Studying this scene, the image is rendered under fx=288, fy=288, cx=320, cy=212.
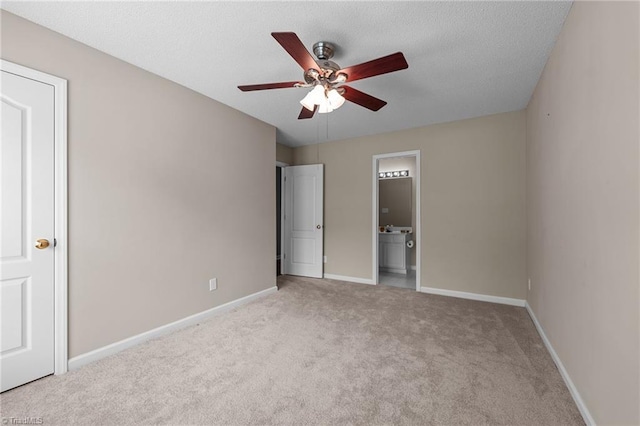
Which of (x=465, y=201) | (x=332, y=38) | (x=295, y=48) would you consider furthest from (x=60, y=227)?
(x=465, y=201)

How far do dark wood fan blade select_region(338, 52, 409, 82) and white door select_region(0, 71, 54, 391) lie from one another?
2.14 metres

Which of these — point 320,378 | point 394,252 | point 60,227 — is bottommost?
point 320,378

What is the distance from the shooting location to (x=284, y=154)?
530 cm

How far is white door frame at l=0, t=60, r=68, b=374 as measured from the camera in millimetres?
2074

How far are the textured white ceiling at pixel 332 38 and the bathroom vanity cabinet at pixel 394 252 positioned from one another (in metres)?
2.97

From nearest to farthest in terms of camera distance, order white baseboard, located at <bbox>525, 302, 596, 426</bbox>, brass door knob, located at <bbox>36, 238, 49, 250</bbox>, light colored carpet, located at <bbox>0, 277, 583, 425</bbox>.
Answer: white baseboard, located at <bbox>525, 302, 596, 426</bbox>
light colored carpet, located at <bbox>0, 277, 583, 425</bbox>
brass door knob, located at <bbox>36, 238, 49, 250</bbox>

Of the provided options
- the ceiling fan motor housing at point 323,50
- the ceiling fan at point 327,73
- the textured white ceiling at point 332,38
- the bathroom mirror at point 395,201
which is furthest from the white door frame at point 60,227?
the bathroom mirror at point 395,201

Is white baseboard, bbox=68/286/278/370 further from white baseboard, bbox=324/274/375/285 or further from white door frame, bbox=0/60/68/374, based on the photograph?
white baseboard, bbox=324/274/375/285

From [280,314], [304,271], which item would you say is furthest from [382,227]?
[280,314]

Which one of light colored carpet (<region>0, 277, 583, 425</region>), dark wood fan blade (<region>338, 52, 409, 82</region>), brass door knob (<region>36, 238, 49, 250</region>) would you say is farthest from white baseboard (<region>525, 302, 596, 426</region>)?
brass door knob (<region>36, 238, 49, 250</region>)

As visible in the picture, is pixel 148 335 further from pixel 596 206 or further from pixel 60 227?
pixel 596 206

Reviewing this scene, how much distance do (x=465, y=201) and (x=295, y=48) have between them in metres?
3.22

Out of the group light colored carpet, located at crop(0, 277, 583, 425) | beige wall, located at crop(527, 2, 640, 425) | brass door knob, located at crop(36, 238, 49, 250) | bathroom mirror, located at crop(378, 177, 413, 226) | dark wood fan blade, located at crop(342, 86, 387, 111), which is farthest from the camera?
bathroom mirror, located at crop(378, 177, 413, 226)

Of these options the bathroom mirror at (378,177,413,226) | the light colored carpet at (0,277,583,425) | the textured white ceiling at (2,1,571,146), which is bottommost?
the light colored carpet at (0,277,583,425)
